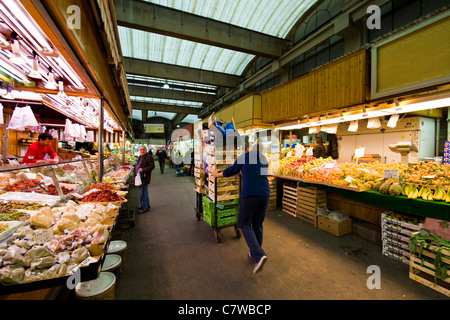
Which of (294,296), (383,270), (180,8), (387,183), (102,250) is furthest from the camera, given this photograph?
(180,8)

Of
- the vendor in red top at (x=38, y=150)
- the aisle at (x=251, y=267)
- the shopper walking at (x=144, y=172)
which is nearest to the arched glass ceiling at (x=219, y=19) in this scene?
the shopper walking at (x=144, y=172)

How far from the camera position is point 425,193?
298 cm

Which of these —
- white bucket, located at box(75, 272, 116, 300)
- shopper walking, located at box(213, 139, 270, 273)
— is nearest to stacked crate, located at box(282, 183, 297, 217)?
shopper walking, located at box(213, 139, 270, 273)

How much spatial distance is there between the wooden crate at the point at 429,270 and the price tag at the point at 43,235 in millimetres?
4256

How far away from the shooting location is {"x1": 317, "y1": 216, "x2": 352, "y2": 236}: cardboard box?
4.00 metres

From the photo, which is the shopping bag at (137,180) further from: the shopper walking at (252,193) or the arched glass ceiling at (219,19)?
the arched glass ceiling at (219,19)

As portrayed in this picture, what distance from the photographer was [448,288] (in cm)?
243

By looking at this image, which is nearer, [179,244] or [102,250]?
[102,250]

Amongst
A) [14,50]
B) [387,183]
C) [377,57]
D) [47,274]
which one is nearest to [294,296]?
[47,274]

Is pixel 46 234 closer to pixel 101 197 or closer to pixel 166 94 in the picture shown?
pixel 101 197

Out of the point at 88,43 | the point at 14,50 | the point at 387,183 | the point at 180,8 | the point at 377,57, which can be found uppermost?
the point at 180,8

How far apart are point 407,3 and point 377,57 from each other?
2.23m
